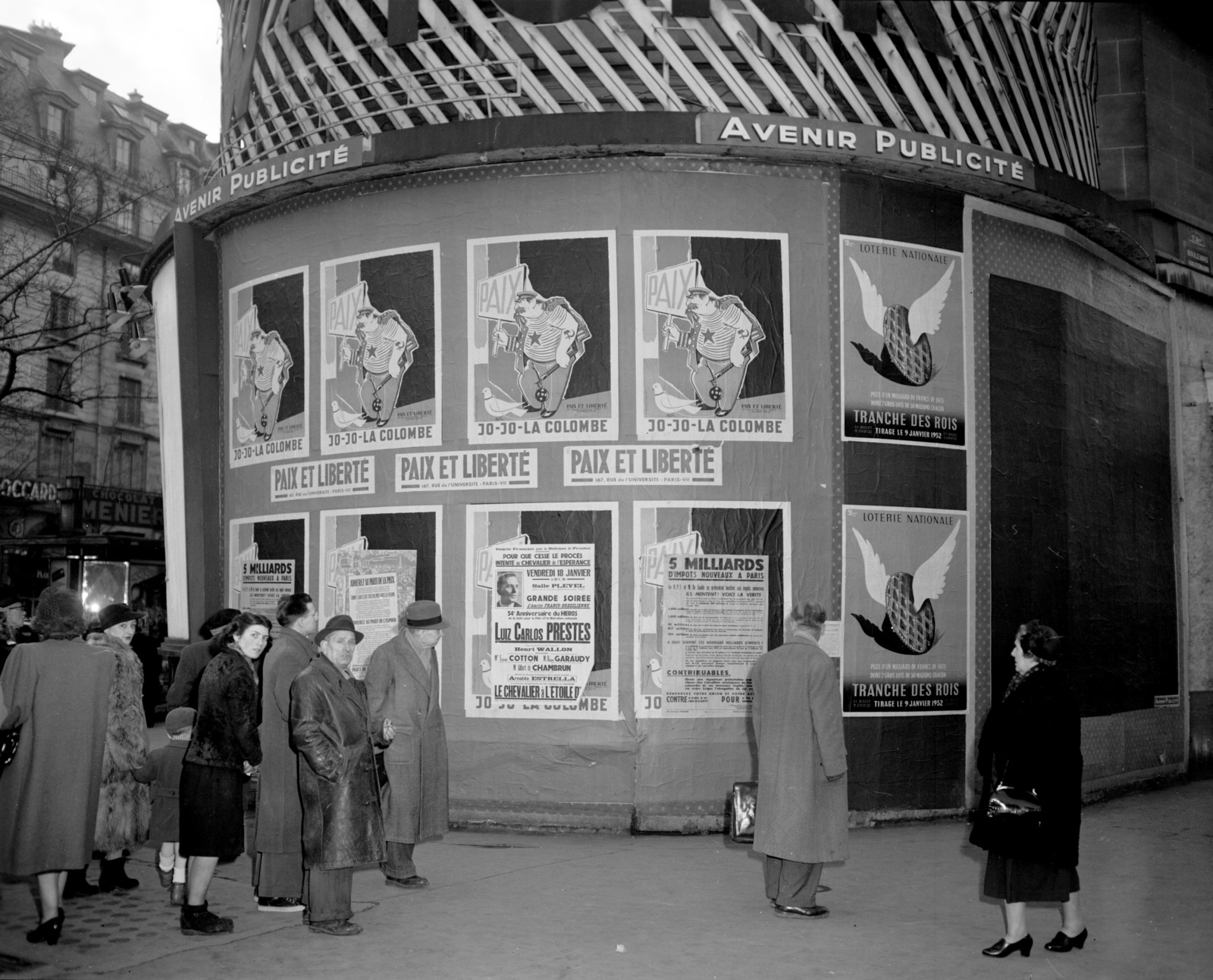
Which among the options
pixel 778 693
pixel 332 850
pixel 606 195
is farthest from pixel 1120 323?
pixel 332 850

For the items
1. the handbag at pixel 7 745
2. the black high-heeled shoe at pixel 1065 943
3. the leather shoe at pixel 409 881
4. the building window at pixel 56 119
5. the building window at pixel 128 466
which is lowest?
the leather shoe at pixel 409 881

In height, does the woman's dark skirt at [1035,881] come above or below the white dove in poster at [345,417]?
below

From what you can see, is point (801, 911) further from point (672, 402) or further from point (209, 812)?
point (672, 402)

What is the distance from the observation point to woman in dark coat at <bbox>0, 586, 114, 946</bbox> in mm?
6652

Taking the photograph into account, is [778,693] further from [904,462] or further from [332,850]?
[904,462]

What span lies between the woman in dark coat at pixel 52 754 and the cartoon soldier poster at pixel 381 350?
4.08 metres

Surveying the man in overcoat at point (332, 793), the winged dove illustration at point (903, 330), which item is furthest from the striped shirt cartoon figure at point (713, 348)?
the man in overcoat at point (332, 793)

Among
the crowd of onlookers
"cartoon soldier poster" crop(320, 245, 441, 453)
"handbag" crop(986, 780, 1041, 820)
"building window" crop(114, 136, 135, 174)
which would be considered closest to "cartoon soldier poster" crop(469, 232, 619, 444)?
"cartoon soldier poster" crop(320, 245, 441, 453)

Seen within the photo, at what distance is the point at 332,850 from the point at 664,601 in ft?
13.1

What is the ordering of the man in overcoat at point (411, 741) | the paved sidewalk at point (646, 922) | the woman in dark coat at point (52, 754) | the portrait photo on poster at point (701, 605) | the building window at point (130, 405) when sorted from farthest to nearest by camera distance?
the building window at point (130, 405)
the portrait photo on poster at point (701, 605)
the man in overcoat at point (411, 741)
the woman in dark coat at point (52, 754)
the paved sidewalk at point (646, 922)

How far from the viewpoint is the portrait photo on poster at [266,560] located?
11.3m

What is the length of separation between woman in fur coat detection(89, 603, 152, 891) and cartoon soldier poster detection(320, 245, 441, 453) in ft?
10.5

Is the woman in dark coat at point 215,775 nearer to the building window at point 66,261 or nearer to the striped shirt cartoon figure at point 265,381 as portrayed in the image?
the striped shirt cartoon figure at point 265,381

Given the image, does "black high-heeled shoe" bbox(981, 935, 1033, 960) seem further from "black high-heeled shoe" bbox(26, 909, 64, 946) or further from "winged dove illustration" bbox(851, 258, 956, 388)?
"winged dove illustration" bbox(851, 258, 956, 388)
